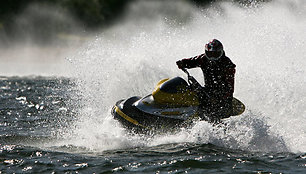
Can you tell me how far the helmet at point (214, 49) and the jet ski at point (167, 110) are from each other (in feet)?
1.98

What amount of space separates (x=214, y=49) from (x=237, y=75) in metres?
4.89

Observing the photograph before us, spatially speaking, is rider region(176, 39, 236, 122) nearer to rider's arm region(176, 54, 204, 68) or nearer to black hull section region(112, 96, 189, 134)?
rider's arm region(176, 54, 204, 68)

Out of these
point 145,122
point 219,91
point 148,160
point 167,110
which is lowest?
point 148,160

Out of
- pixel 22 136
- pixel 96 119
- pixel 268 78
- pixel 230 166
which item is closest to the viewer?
pixel 230 166

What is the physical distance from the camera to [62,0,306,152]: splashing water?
26.8ft

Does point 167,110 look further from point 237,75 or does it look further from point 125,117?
point 237,75

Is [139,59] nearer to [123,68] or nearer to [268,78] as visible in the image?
[123,68]

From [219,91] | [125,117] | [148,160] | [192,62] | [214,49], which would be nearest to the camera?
[148,160]

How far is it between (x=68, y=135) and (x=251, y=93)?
5042 millimetres

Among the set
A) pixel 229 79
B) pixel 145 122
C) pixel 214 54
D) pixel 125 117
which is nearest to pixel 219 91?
pixel 229 79

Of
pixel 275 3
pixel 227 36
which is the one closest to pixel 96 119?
pixel 227 36

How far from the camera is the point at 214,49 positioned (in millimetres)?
8352

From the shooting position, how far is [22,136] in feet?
32.2

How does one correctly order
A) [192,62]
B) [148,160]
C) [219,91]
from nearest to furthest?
[148,160], [219,91], [192,62]
